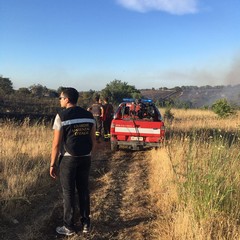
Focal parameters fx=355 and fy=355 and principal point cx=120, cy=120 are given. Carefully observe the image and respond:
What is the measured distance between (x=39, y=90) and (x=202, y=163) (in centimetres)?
5439

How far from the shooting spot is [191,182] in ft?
17.6

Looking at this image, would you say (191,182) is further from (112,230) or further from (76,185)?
(76,185)

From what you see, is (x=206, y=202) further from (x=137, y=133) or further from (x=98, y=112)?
(x=98, y=112)

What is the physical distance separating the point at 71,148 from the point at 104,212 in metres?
1.57

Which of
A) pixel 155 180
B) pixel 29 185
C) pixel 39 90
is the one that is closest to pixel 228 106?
pixel 155 180

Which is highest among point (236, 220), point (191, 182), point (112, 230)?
point (191, 182)

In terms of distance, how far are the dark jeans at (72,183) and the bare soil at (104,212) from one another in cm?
27

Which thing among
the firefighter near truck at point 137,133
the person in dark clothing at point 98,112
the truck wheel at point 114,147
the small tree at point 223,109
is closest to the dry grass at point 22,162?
the truck wheel at point 114,147

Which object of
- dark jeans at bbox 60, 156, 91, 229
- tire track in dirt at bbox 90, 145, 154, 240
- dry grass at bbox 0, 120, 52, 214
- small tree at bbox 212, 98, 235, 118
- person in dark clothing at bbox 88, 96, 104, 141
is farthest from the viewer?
small tree at bbox 212, 98, 235, 118

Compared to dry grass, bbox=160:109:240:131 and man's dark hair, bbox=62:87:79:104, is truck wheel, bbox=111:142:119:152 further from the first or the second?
man's dark hair, bbox=62:87:79:104

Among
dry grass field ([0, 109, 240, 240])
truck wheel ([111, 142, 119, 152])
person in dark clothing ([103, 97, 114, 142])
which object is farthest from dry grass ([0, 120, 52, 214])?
person in dark clothing ([103, 97, 114, 142])

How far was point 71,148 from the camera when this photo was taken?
16.6ft

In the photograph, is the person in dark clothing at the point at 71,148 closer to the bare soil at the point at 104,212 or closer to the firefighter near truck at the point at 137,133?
the bare soil at the point at 104,212

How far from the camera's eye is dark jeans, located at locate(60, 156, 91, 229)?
16.8 feet
